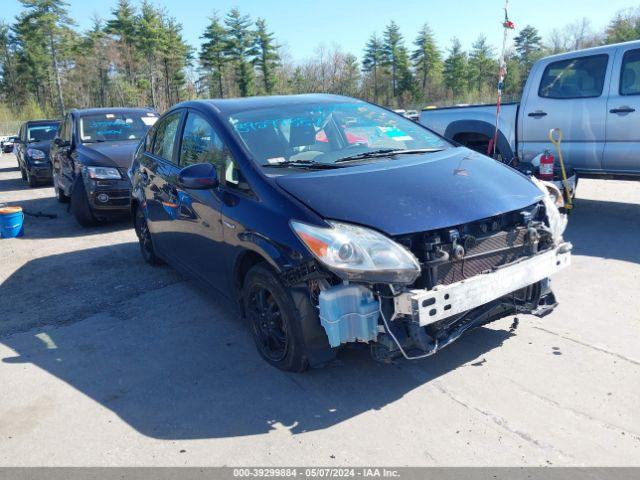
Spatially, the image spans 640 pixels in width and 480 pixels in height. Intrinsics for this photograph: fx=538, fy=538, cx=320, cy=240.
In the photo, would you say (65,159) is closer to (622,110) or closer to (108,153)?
(108,153)

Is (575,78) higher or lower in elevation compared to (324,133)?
higher

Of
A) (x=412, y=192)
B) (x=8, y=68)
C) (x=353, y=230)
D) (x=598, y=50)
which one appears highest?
(x=8, y=68)

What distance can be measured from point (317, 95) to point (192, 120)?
1.16 metres

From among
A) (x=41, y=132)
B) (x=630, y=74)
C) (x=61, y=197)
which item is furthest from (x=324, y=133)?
(x=41, y=132)

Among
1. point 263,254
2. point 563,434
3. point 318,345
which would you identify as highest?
point 263,254

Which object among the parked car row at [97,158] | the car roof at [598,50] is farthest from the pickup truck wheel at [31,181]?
the car roof at [598,50]

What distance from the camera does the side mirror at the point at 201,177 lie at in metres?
3.79

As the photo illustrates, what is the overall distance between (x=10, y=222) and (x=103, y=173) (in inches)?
62.8

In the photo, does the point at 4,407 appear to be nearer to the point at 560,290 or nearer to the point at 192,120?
the point at 192,120

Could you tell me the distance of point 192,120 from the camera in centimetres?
461

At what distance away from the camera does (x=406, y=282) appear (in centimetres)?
285

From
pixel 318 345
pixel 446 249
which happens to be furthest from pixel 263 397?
pixel 446 249

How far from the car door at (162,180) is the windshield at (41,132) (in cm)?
1257

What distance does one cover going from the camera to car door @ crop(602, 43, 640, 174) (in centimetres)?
659
